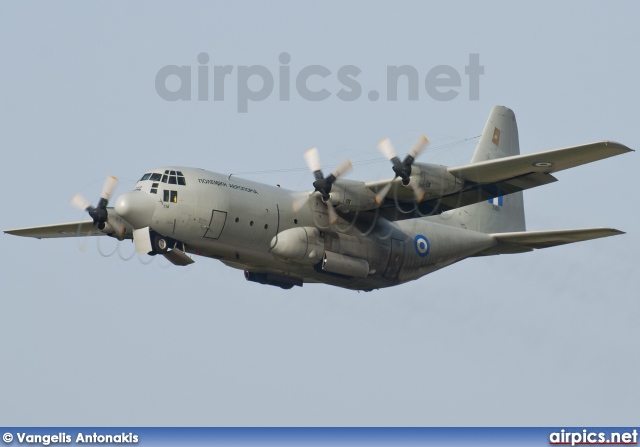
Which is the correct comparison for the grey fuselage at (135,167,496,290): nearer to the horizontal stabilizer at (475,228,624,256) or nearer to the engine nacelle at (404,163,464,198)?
the horizontal stabilizer at (475,228,624,256)

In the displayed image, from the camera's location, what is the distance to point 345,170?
37.7m

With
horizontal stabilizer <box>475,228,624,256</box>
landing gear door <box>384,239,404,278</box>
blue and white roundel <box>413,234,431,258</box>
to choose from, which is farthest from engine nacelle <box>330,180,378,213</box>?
horizontal stabilizer <box>475,228,624,256</box>

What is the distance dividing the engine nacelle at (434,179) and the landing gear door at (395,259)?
288 cm

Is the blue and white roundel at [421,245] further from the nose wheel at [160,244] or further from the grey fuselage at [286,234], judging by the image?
the nose wheel at [160,244]

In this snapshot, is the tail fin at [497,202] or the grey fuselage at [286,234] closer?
the grey fuselage at [286,234]

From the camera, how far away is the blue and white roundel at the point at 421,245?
3981 centimetres

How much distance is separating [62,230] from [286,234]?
9.88 metres

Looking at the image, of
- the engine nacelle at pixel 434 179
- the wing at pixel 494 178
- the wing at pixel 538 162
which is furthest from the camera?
the engine nacelle at pixel 434 179

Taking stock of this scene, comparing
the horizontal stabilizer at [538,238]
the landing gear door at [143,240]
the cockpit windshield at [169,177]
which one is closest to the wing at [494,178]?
the horizontal stabilizer at [538,238]

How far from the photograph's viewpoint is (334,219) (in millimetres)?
37844

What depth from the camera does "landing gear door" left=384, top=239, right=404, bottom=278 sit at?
39.1 meters

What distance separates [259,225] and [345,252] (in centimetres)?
295

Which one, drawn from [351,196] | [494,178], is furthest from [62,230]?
[494,178]

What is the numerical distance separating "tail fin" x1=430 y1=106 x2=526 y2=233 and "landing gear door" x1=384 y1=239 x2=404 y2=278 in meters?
3.33
